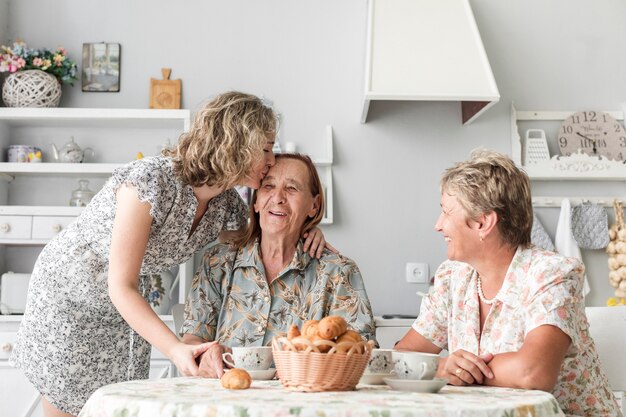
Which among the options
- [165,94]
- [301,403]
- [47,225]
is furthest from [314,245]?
[165,94]

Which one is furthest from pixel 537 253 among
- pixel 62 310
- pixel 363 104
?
pixel 363 104

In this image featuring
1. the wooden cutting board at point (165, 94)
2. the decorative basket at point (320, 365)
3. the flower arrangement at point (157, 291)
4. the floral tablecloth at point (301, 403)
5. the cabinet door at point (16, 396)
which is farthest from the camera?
the wooden cutting board at point (165, 94)

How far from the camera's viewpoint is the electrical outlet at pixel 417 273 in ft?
12.1

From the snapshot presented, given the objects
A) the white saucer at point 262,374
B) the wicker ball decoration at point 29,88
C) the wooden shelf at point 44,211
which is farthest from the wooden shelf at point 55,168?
the white saucer at point 262,374

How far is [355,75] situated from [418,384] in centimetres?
275

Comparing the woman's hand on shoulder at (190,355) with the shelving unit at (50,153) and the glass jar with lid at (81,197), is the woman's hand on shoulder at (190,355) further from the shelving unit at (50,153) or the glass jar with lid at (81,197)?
the glass jar with lid at (81,197)

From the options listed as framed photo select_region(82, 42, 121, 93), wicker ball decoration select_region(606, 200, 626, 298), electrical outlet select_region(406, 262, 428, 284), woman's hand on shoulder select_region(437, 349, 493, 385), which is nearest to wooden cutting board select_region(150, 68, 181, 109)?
framed photo select_region(82, 42, 121, 93)

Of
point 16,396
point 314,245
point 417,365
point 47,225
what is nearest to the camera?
point 417,365

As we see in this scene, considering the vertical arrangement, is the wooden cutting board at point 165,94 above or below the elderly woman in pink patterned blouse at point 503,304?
above

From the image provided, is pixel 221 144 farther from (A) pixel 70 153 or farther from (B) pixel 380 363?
(A) pixel 70 153

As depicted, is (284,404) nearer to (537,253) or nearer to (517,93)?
(537,253)

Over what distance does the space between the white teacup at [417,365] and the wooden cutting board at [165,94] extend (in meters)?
2.64

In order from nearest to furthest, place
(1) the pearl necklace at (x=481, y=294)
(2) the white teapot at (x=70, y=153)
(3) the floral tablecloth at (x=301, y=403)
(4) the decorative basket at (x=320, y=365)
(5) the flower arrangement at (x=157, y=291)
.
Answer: (3) the floral tablecloth at (x=301, y=403) → (4) the decorative basket at (x=320, y=365) → (1) the pearl necklace at (x=481, y=294) → (5) the flower arrangement at (x=157, y=291) → (2) the white teapot at (x=70, y=153)

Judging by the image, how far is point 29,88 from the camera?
3.57 metres
